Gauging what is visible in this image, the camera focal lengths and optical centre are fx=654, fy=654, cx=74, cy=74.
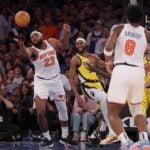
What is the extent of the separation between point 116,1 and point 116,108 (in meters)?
10.8

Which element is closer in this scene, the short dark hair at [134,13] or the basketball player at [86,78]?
the short dark hair at [134,13]

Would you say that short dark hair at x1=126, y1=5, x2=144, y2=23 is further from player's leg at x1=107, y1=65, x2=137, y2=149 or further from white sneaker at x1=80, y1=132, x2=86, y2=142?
white sneaker at x1=80, y1=132, x2=86, y2=142

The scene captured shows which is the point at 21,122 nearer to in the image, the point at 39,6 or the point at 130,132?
the point at 130,132

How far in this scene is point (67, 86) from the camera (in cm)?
1498

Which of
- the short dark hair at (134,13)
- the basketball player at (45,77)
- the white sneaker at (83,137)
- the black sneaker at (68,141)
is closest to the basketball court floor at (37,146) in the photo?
the black sneaker at (68,141)

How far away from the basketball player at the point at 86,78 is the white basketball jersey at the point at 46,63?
384mm

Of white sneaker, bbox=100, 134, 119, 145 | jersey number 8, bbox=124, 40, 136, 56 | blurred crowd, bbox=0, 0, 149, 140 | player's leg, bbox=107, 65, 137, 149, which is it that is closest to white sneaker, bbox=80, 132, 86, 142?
blurred crowd, bbox=0, 0, 149, 140

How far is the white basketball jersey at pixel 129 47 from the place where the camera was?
9.25 m

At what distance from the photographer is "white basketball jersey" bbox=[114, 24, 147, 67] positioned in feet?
30.3

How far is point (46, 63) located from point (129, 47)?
12.2ft

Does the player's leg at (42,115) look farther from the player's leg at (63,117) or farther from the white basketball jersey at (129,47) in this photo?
the white basketball jersey at (129,47)

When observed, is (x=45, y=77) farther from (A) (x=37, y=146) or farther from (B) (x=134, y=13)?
(B) (x=134, y=13)

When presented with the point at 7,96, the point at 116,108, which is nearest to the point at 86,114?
the point at 7,96

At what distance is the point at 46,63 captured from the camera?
1272 centimetres
